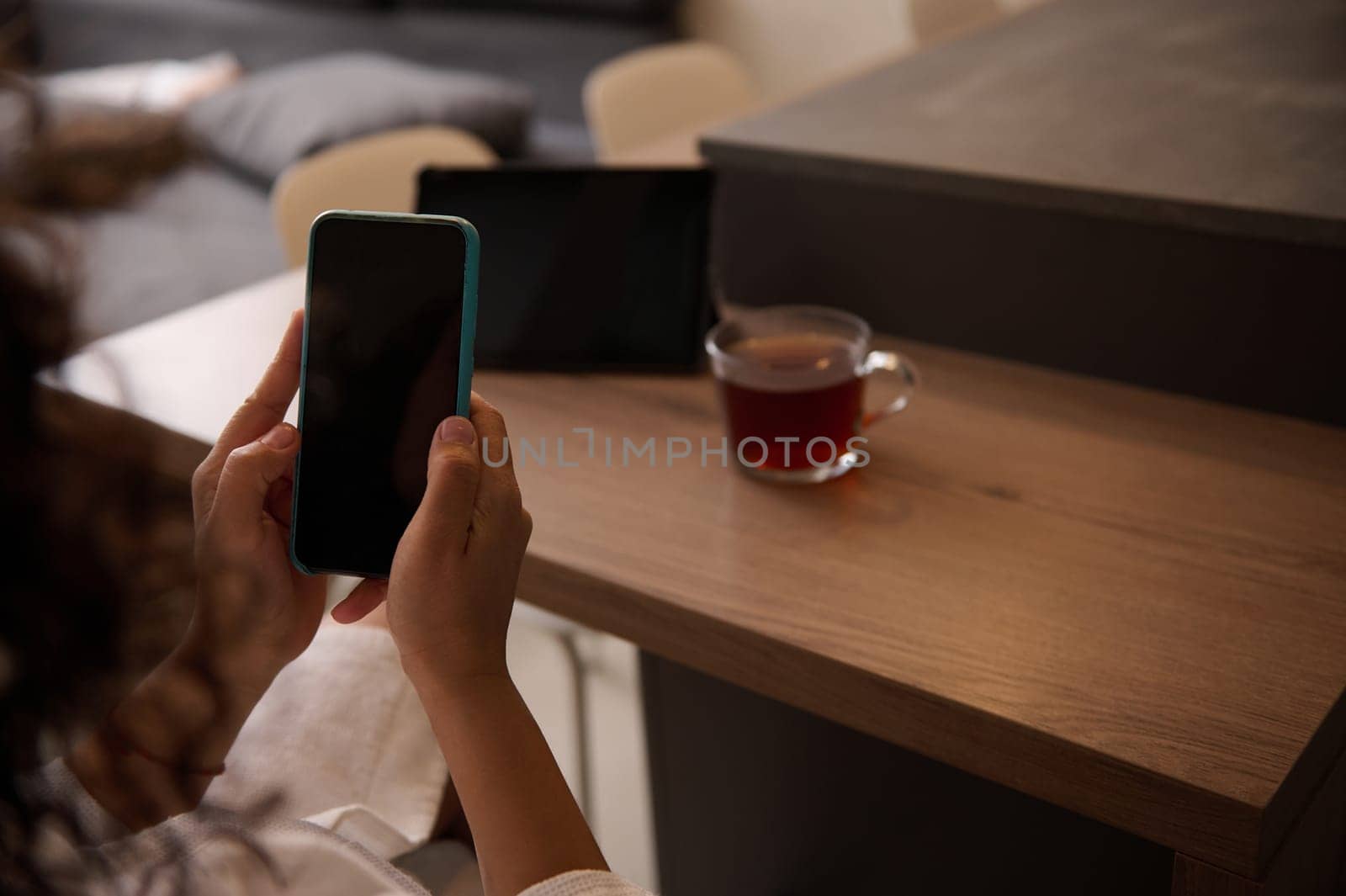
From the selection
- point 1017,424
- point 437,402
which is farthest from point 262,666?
Answer: point 1017,424

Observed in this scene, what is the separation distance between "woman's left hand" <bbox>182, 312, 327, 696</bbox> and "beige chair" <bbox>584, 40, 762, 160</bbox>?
137 cm

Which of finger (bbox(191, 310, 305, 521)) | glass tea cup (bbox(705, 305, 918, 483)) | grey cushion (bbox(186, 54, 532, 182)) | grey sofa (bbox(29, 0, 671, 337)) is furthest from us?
grey cushion (bbox(186, 54, 532, 182))

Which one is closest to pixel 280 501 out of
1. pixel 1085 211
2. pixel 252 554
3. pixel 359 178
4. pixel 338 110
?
pixel 252 554

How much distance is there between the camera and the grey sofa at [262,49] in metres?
2.30

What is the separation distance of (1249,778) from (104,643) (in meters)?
0.50

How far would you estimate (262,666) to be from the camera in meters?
0.67

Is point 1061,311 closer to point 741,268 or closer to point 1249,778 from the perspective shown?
point 741,268

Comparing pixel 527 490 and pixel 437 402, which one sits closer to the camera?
pixel 437 402

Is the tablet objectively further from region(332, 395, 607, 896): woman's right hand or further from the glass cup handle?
region(332, 395, 607, 896): woman's right hand

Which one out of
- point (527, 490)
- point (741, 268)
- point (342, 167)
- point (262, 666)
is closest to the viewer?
point (262, 666)

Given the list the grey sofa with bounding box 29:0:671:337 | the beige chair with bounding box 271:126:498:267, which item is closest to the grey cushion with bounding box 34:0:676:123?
the grey sofa with bounding box 29:0:671:337

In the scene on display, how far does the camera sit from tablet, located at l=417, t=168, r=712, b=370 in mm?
1005

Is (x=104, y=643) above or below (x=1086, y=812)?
above

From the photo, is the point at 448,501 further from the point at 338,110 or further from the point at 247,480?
the point at 338,110
